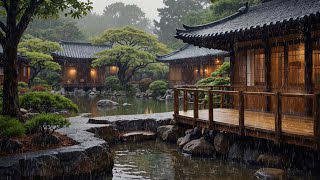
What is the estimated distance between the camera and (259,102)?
12.9 meters

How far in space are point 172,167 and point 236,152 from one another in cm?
218

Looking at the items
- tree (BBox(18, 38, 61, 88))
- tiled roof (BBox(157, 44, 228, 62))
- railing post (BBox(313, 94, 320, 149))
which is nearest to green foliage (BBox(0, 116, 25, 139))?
railing post (BBox(313, 94, 320, 149))

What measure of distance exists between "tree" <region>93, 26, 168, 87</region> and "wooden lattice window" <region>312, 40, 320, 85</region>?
31.0m

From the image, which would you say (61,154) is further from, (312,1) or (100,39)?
(100,39)

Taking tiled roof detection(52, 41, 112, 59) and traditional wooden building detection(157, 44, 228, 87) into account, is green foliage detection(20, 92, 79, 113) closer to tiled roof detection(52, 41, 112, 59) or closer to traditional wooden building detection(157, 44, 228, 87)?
traditional wooden building detection(157, 44, 228, 87)

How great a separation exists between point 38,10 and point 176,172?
291 inches

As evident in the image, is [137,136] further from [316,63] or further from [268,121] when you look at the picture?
[316,63]

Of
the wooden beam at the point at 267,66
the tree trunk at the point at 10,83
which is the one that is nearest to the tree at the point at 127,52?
the wooden beam at the point at 267,66

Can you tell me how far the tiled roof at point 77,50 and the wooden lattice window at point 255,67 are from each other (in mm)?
35701

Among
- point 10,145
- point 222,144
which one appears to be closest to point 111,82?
point 222,144

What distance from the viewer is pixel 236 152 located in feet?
34.2

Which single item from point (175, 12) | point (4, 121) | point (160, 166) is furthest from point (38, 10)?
point (175, 12)

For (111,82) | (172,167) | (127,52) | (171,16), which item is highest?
(171,16)

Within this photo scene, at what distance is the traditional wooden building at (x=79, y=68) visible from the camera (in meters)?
46.1
